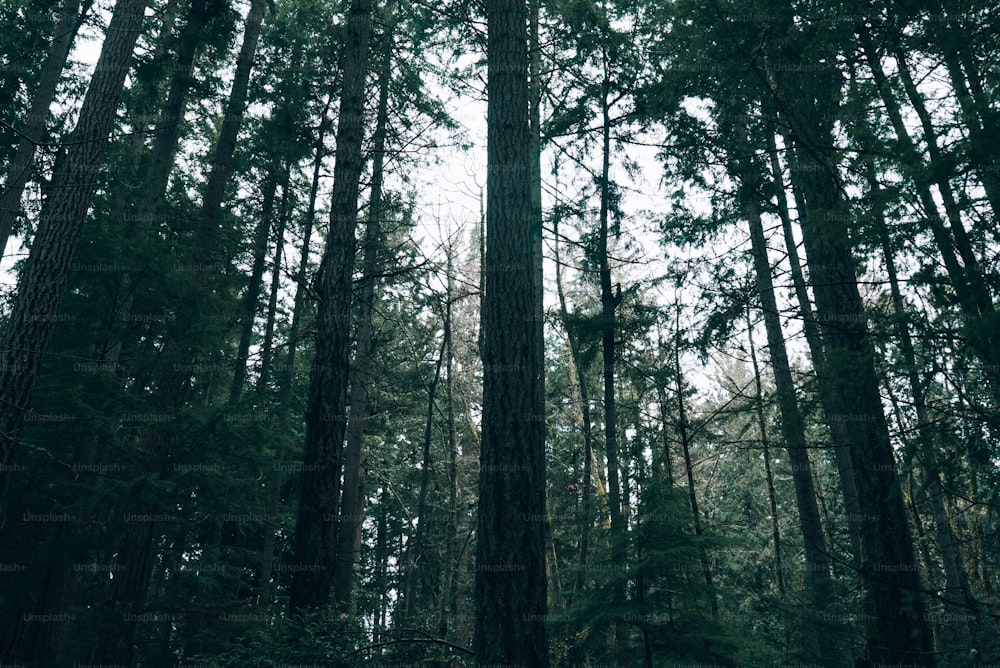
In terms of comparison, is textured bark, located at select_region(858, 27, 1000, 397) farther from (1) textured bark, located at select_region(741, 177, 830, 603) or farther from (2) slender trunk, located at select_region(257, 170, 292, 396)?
(2) slender trunk, located at select_region(257, 170, 292, 396)

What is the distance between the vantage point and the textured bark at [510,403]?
14.5ft

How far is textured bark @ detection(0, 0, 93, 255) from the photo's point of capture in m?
11.2

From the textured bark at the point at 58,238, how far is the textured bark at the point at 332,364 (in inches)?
123

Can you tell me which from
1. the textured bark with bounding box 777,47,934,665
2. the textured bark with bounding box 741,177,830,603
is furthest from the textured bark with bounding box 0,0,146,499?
the textured bark with bounding box 741,177,830,603

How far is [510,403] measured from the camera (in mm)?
5074

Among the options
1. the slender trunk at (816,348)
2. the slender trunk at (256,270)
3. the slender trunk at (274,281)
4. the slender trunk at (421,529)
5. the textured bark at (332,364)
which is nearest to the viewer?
the textured bark at (332,364)

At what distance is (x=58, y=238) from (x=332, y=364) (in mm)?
3947

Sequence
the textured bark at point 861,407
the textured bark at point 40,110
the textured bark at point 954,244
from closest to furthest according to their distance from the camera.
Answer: the textured bark at point 954,244 → the textured bark at point 861,407 → the textured bark at point 40,110

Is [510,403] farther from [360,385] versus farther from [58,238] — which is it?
[360,385]

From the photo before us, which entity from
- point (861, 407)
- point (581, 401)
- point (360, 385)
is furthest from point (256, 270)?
point (861, 407)

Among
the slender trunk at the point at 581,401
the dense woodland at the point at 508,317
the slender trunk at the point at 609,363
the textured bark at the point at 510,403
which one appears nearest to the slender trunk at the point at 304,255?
the dense woodland at the point at 508,317

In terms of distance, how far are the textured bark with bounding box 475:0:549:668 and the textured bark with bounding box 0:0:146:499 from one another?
4746 millimetres

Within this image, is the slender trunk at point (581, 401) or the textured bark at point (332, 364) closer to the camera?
the textured bark at point (332, 364)

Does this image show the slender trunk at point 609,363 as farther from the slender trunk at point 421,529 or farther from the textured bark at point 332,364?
the slender trunk at point 421,529
